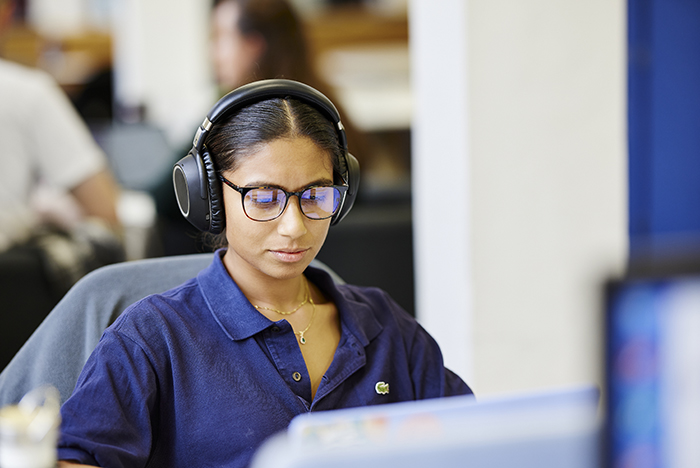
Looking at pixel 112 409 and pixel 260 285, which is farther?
pixel 260 285

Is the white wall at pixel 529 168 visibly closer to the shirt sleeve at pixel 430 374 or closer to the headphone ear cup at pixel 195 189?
the shirt sleeve at pixel 430 374

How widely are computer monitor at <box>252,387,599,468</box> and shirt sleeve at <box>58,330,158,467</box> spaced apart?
30cm

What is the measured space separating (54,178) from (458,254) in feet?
3.80

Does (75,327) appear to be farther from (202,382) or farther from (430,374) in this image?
(430,374)

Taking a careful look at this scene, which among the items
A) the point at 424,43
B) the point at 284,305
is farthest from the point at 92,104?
the point at 284,305

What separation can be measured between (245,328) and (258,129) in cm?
25

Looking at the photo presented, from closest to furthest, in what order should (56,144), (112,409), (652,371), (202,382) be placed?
(652,371) < (112,409) < (202,382) < (56,144)

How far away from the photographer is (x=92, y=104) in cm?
493

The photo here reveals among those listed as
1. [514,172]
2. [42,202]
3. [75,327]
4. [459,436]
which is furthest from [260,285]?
[42,202]

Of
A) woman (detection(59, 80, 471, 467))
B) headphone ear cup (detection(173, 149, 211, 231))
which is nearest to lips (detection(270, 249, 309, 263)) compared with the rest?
woman (detection(59, 80, 471, 467))

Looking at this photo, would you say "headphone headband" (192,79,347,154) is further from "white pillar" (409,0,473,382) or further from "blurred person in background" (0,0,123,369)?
"white pillar" (409,0,473,382)

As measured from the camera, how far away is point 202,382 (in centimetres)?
87

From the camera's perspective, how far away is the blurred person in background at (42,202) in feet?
5.82

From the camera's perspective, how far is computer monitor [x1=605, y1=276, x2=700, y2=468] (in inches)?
18.4
